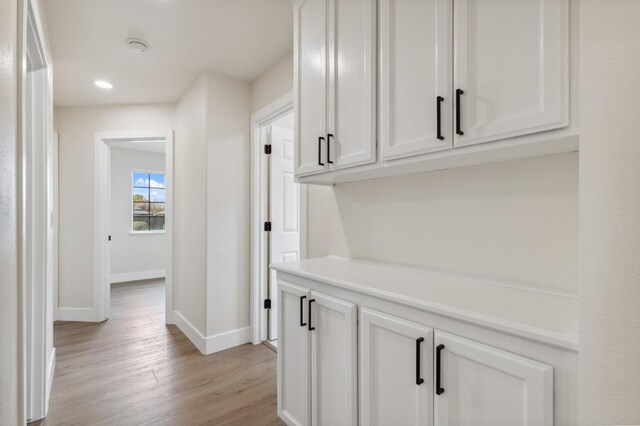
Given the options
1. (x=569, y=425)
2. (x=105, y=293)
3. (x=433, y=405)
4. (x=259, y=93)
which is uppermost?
(x=259, y=93)

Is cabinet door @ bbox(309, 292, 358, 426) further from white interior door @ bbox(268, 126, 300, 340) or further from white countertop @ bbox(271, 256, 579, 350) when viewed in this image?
white interior door @ bbox(268, 126, 300, 340)

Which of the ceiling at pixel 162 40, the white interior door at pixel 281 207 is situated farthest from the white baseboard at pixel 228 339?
the ceiling at pixel 162 40

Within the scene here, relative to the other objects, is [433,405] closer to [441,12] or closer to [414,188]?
[414,188]

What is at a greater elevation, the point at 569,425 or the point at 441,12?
the point at 441,12

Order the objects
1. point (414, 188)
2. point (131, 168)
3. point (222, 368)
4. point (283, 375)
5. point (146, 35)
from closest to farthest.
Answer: point (414, 188) → point (283, 375) → point (146, 35) → point (222, 368) → point (131, 168)

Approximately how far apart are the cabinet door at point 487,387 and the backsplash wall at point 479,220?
0.44 metres

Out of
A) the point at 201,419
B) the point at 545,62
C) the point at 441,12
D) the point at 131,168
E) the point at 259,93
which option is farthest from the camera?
the point at 131,168

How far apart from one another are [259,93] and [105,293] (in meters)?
2.95

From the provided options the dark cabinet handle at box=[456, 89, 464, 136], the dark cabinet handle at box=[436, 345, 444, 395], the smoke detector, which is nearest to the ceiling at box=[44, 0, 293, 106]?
the smoke detector

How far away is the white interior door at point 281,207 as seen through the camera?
3014 mm

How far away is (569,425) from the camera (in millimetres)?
733

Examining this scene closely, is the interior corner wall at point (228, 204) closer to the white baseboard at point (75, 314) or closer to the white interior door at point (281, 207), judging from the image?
the white interior door at point (281, 207)

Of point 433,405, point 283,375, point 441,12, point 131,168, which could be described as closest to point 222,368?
point 283,375

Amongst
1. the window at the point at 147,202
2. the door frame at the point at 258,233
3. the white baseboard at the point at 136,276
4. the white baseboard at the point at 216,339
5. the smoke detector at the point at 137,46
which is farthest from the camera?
the window at the point at 147,202
